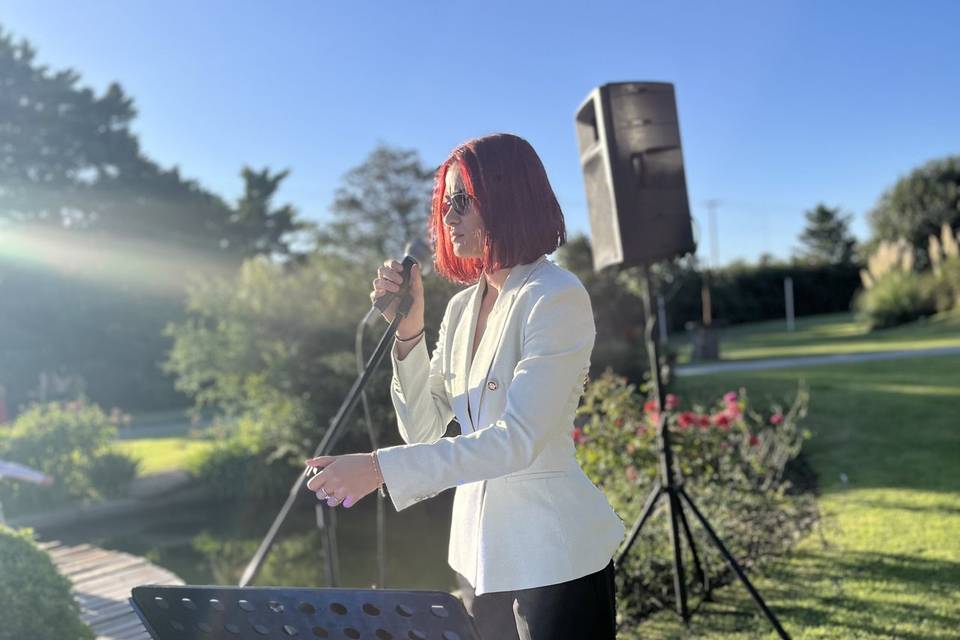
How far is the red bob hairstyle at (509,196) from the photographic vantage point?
1203 millimetres

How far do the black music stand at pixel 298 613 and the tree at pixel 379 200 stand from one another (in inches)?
894

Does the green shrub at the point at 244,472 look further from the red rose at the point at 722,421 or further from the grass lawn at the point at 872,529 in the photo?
the red rose at the point at 722,421

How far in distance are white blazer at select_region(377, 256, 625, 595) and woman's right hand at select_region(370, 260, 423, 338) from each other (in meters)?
0.13

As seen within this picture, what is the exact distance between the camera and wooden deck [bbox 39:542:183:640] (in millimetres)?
3395

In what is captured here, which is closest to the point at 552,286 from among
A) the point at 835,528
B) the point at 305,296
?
the point at 835,528

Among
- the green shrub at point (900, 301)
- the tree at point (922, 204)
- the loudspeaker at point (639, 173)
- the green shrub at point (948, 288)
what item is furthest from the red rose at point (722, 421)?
the tree at point (922, 204)

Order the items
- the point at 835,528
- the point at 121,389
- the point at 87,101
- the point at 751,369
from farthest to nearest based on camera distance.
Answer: the point at 87,101 < the point at 121,389 < the point at 751,369 < the point at 835,528

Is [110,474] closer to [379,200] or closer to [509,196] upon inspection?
[509,196]

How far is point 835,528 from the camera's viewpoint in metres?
4.31

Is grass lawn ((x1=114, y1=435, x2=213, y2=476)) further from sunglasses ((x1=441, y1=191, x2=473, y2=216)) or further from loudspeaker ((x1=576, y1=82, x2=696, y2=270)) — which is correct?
sunglasses ((x1=441, y1=191, x2=473, y2=216))

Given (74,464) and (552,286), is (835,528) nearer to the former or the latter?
(552,286)

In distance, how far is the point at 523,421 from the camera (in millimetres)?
1053

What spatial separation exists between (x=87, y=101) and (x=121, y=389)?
35.1 ft

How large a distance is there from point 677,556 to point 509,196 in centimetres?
226
